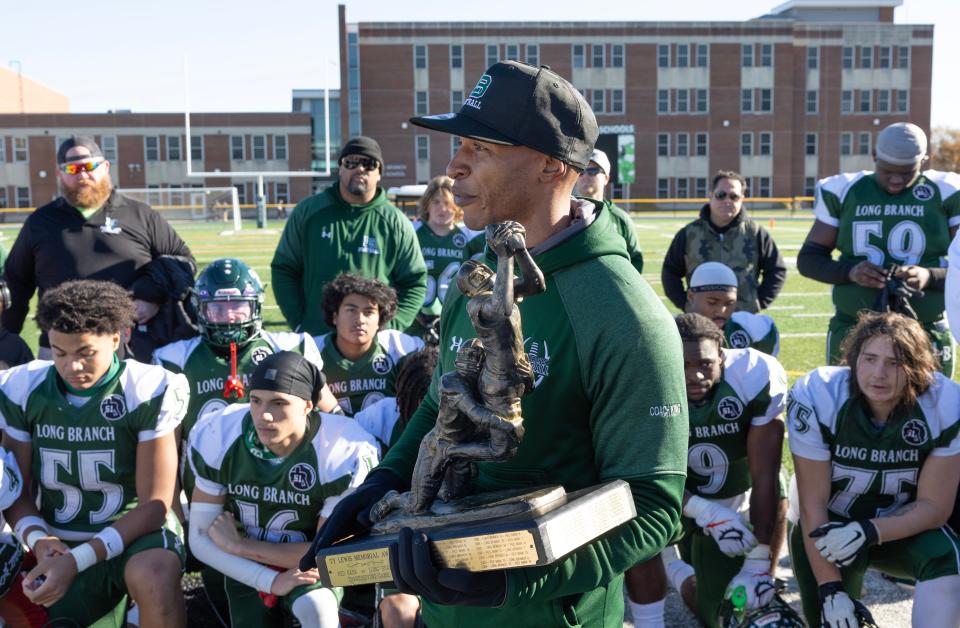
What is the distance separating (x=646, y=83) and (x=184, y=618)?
6103 centimetres

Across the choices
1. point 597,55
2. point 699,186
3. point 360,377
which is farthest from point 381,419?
point 699,186

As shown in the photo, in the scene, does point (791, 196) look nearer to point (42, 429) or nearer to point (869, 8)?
point (869, 8)

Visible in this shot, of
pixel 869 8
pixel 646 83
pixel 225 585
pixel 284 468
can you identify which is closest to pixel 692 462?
pixel 284 468

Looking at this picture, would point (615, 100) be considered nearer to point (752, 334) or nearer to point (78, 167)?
point (752, 334)

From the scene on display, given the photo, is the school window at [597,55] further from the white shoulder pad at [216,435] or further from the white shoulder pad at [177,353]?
the white shoulder pad at [216,435]

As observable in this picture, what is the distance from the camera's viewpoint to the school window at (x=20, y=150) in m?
61.0

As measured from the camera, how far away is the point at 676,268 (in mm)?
7035

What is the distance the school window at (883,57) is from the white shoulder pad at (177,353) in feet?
219

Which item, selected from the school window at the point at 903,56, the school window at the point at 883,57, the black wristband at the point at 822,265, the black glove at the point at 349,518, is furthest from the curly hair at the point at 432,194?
the school window at the point at 903,56

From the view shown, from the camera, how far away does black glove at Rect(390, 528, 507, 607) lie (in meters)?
1.67

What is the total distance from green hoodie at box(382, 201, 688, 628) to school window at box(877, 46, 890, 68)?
68.7 meters

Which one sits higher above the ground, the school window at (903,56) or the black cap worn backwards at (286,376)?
the school window at (903,56)

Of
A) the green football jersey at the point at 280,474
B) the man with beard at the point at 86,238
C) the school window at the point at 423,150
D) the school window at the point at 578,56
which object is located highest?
the school window at the point at 578,56

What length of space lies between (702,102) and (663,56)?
3.91m
